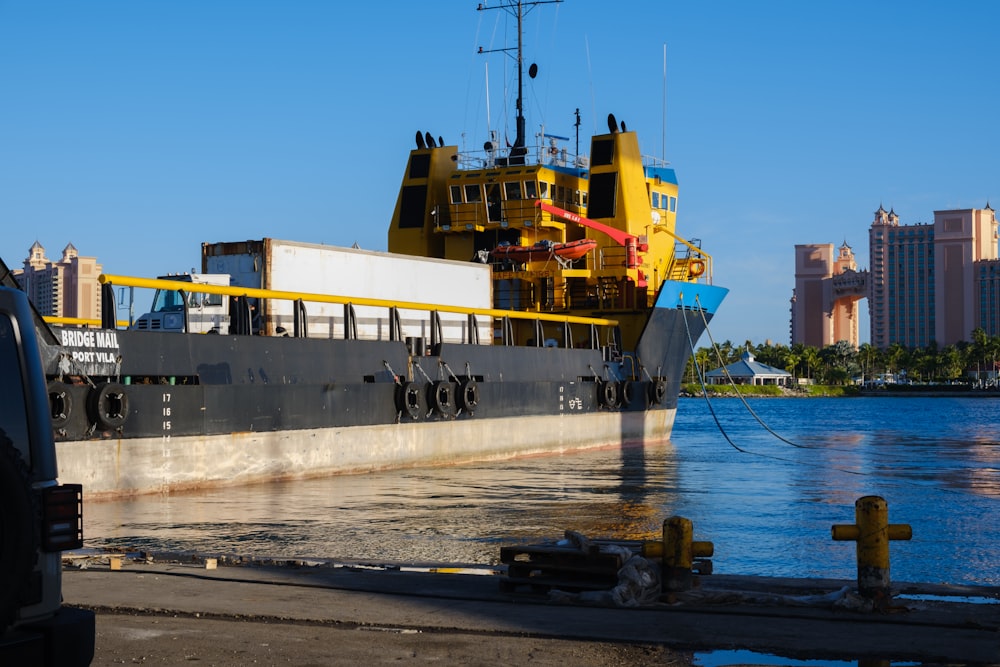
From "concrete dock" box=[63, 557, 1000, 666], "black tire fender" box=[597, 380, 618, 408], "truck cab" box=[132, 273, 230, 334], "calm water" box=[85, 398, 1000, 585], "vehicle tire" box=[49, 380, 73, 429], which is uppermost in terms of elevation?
"truck cab" box=[132, 273, 230, 334]

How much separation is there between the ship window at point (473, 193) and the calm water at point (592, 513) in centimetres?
987

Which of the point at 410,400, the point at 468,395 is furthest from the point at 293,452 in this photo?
the point at 468,395

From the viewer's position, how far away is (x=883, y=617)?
306 inches

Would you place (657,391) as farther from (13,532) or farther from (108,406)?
(13,532)

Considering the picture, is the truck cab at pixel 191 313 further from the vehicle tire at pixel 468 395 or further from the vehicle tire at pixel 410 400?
the vehicle tire at pixel 468 395

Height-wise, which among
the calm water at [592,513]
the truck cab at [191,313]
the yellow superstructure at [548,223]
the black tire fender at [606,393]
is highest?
the yellow superstructure at [548,223]

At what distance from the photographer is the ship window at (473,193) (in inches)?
1406

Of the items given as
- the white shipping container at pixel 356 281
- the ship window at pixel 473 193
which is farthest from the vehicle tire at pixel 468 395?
the ship window at pixel 473 193

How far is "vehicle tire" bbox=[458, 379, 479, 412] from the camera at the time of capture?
26.7m

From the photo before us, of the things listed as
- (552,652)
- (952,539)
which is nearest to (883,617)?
(552,652)

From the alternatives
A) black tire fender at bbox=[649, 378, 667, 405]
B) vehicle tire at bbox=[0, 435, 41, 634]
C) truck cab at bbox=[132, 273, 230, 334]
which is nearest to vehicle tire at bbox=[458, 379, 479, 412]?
truck cab at bbox=[132, 273, 230, 334]

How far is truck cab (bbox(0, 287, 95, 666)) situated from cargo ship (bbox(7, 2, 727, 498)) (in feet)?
40.3

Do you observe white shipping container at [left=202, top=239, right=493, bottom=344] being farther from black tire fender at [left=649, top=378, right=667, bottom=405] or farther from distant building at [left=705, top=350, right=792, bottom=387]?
distant building at [left=705, top=350, right=792, bottom=387]

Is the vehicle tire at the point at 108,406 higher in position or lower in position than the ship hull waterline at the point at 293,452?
higher
